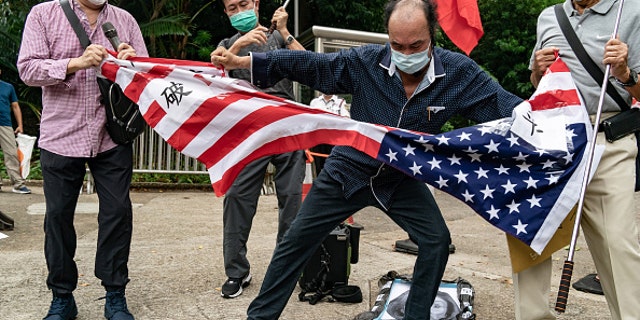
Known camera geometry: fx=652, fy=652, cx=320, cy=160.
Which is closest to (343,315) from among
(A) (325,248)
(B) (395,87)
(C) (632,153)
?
(A) (325,248)

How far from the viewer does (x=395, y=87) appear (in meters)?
3.37

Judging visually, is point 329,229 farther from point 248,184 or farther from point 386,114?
point 248,184

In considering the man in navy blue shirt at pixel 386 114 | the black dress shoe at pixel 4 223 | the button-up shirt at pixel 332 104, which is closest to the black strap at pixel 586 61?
the man in navy blue shirt at pixel 386 114

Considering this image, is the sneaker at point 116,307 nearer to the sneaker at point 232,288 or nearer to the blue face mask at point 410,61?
the sneaker at point 232,288

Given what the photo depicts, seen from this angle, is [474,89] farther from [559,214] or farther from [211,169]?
[211,169]

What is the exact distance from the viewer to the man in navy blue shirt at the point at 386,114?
3.33 metres

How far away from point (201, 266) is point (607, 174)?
135 inches

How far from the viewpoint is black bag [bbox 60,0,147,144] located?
155 inches

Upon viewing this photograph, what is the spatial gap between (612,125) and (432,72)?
1.04 m

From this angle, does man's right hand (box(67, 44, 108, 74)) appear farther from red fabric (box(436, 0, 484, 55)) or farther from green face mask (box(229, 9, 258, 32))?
red fabric (box(436, 0, 484, 55))

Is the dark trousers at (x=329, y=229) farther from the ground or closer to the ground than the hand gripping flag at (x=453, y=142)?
closer to the ground

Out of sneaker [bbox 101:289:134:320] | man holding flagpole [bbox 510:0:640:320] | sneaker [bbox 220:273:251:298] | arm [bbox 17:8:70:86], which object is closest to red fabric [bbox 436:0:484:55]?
man holding flagpole [bbox 510:0:640:320]

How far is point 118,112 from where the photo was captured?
398cm

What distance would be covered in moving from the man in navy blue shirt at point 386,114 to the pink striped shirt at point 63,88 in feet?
3.37
